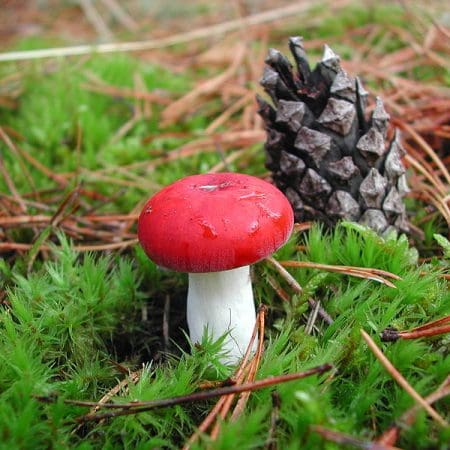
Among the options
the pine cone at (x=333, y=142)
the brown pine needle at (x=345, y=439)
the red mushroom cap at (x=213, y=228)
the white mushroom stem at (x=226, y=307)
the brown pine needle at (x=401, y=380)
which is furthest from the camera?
the pine cone at (x=333, y=142)

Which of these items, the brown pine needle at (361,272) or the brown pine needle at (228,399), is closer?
the brown pine needle at (228,399)

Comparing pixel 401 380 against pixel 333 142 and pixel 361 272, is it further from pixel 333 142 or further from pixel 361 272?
pixel 333 142

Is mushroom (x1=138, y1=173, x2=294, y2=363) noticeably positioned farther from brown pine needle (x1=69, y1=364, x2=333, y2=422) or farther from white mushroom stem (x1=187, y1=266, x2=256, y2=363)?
brown pine needle (x1=69, y1=364, x2=333, y2=422)

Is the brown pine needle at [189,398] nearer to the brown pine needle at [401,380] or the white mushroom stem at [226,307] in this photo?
the brown pine needle at [401,380]

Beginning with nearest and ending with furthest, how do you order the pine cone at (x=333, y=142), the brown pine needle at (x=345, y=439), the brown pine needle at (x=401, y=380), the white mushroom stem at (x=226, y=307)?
the brown pine needle at (x=345, y=439), the brown pine needle at (x=401, y=380), the white mushroom stem at (x=226, y=307), the pine cone at (x=333, y=142)

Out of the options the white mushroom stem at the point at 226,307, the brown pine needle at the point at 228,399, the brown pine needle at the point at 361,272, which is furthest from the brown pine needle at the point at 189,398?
the brown pine needle at the point at 361,272

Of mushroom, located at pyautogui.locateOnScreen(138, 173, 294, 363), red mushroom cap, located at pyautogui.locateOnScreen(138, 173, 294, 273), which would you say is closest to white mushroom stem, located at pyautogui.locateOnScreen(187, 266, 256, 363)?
mushroom, located at pyautogui.locateOnScreen(138, 173, 294, 363)

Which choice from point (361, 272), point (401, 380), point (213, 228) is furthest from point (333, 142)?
point (401, 380)

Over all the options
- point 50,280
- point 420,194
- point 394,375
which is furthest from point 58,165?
point 394,375
